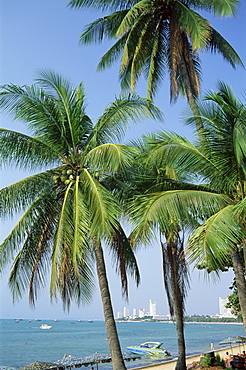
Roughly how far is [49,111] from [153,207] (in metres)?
3.99

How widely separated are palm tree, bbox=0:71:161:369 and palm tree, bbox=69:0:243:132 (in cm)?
289

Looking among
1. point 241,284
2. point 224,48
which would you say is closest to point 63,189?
point 241,284

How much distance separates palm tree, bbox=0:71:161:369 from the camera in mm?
8367

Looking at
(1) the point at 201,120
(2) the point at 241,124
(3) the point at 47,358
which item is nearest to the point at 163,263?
(1) the point at 201,120

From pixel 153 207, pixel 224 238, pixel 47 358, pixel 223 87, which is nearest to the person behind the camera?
pixel 224 238

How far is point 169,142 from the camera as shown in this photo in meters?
7.92

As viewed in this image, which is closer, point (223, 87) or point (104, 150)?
point (223, 87)

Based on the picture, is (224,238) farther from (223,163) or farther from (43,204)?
(43,204)

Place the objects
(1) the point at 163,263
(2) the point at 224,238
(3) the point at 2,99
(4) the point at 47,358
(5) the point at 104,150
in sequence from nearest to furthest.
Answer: (2) the point at 224,238 → (5) the point at 104,150 → (3) the point at 2,99 → (1) the point at 163,263 → (4) the point at 47,358

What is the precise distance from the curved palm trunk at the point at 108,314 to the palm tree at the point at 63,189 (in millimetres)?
22

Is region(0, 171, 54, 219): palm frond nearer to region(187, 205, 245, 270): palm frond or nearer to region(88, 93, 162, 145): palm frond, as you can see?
region(88, 93, 162, 145): palm frond

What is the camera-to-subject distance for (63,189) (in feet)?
31.5

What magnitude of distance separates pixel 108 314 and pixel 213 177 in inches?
152

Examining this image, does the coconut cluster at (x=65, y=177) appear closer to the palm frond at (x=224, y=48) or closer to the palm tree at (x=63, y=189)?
the palm tree at (x=63, y=189)
